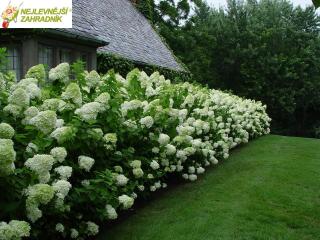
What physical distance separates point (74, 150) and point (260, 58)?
26659mm

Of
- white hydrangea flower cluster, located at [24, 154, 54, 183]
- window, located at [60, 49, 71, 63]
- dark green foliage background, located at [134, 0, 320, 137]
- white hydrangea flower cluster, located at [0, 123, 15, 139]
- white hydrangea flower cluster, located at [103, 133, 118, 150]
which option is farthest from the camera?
dark green foliage background, located at [134, 0, 320, 137]

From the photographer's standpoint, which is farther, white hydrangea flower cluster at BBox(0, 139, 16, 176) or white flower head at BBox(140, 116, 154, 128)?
white flower head at BBox(140, 116, 154, 128)

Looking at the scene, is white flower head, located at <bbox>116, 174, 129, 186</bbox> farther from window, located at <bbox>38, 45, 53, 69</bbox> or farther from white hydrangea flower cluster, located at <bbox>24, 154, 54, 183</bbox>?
window, located at <bbox>38, 45, 53, 69</bbox>

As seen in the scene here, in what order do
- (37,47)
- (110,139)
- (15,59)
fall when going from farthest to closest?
(15,59) → (37,47) → (110,139)

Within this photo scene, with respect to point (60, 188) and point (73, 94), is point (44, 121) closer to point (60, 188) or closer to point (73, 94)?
point (60, 188)

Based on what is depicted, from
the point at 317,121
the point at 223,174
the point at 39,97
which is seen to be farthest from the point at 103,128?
the point at 317,121

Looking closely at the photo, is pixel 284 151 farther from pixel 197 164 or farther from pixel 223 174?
pixel 197 164

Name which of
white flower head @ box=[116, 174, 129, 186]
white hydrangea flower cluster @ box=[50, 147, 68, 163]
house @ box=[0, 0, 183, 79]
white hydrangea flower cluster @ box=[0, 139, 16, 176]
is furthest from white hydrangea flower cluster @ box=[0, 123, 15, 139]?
house @ box=[0, 0, 183, 79]

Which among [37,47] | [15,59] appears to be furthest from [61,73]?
[15,59]

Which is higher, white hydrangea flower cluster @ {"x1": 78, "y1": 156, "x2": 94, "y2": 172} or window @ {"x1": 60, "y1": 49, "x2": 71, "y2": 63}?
window @ {"x1": 60, "y1": 49, "x2": 71, "y2": 63}

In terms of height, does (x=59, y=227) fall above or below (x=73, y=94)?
below

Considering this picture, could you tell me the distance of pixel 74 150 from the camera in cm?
456

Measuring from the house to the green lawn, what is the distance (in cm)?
615

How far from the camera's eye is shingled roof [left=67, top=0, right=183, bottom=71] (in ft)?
53.2
